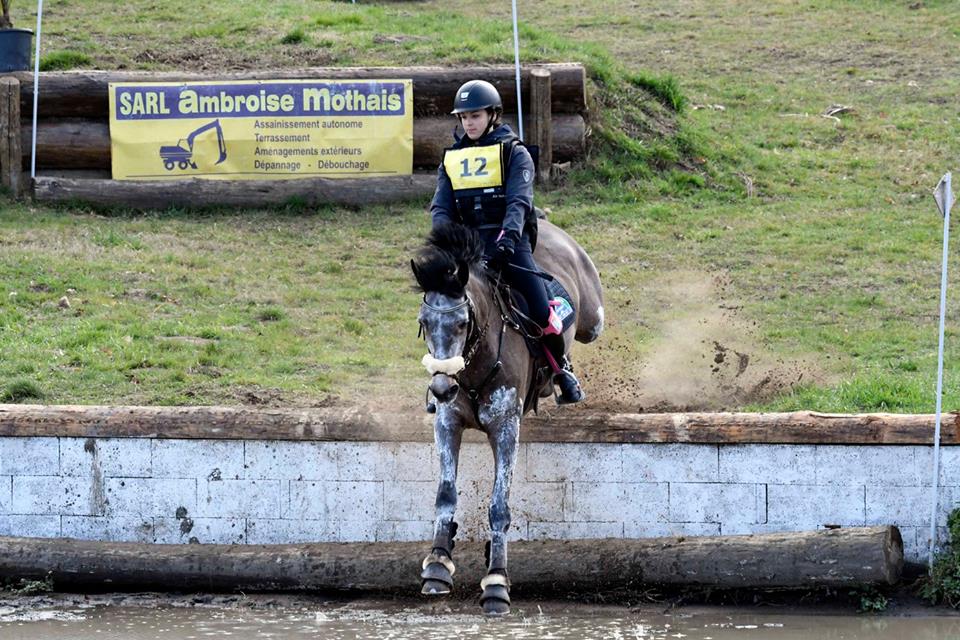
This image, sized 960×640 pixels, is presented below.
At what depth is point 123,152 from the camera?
650 inches

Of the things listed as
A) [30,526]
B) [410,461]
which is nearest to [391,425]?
[410,461]

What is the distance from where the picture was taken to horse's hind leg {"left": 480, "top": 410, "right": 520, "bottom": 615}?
7449mm

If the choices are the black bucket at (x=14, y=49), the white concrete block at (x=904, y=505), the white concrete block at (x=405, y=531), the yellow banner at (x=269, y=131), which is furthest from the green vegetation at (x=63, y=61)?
the white concrete block at (x=904, y=505)

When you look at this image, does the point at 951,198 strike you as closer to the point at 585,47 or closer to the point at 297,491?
the point at 297,491

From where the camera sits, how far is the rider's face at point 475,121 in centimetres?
835

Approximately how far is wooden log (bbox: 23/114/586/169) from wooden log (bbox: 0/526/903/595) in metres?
8.52

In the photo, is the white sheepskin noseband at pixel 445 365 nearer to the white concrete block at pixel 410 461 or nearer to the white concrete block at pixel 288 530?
the white concrete block at pixel 410 461

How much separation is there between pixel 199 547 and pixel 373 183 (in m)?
8.19

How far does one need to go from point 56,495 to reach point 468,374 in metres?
3.14

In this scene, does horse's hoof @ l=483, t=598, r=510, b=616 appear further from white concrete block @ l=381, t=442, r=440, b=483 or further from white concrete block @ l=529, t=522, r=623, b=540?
white concrete block @ l=381, t=442, r=440, b=483

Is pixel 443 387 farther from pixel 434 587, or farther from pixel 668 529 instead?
pixel 668 529

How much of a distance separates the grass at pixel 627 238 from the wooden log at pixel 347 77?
2.82ft

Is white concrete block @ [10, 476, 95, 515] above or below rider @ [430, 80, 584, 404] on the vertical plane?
below

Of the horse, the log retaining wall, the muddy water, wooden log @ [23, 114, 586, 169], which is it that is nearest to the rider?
the horse
